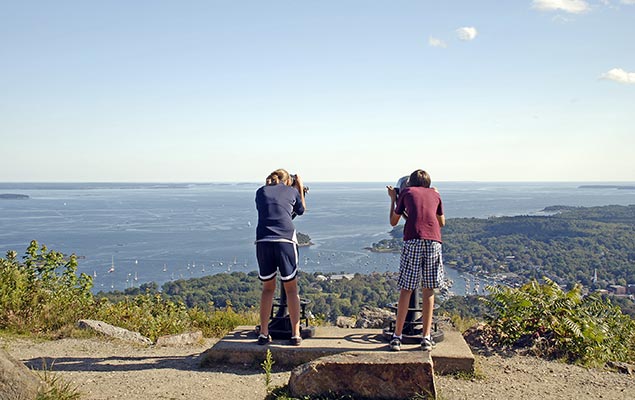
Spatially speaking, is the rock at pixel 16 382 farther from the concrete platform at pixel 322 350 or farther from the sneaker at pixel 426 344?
the sneaker at pixel 426 344

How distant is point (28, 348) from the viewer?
6.14 meters

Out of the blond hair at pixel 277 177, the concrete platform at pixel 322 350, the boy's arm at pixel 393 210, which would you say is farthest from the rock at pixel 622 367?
the blond hair at pixel 277 177

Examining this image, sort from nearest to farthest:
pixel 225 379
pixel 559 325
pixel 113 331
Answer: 1. pixel 225 379
2. pixel 559 325
3. pixel 113 331

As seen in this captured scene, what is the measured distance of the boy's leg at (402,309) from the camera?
16.7ft

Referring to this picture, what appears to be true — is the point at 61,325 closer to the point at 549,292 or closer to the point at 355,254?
the point at 549,292

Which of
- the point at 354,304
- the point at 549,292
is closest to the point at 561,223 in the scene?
the point at 354,304

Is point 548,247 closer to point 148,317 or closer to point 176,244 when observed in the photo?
point 176,244

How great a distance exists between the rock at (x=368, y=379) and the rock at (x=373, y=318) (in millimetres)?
2616

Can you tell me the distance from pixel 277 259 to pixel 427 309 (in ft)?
4.98

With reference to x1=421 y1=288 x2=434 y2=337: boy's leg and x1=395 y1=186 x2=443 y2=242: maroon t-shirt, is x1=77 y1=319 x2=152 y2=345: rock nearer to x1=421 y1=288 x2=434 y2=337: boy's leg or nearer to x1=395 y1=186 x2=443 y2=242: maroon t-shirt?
x1=421 y1=288 x2=434 y2=337: boy's leg

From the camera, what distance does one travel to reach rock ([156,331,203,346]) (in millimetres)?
6438

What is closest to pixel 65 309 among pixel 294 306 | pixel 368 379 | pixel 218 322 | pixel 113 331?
pixel 113 331

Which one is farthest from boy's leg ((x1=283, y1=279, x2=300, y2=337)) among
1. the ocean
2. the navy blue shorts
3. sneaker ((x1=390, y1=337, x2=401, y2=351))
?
the ocean

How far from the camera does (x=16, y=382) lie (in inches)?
144
